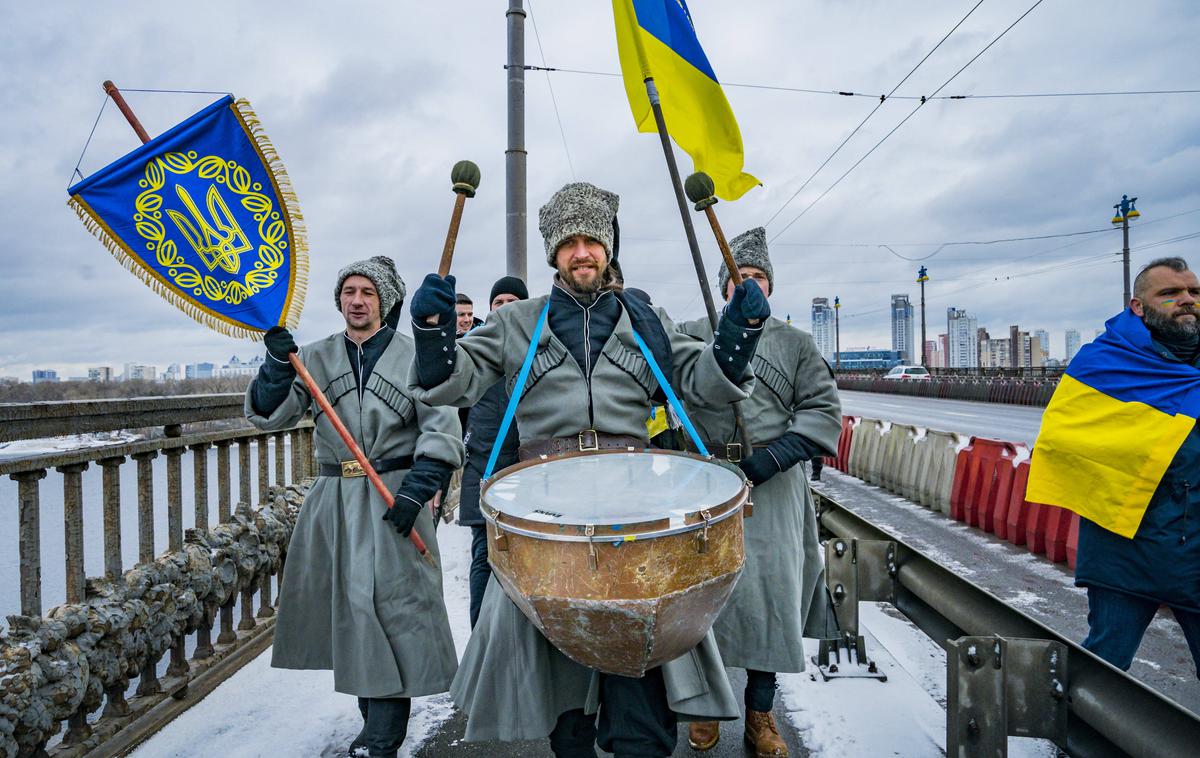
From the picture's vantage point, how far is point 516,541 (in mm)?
1834

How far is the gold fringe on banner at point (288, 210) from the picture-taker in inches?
118

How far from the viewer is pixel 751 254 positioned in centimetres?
362

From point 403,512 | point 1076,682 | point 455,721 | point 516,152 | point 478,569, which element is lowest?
point 455,721

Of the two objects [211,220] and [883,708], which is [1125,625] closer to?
[883,708]

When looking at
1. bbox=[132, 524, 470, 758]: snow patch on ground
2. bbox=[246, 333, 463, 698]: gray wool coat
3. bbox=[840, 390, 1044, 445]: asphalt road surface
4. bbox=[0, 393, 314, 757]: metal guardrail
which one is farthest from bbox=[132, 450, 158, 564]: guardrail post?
bbox=[840, 390, 1044, 445]: asphalt road surface

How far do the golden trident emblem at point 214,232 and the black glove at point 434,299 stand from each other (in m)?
1.18

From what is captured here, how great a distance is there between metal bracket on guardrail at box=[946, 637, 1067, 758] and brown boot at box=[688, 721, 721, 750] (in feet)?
3.61

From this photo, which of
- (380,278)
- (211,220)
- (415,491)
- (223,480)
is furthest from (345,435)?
(223,480)

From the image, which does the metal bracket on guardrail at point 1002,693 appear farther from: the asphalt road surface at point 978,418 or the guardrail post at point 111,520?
the asphalt road surface at point 978,418

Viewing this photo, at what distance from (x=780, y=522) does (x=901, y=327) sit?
15193cm

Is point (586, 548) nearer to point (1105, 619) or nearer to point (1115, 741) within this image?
point (1115, 741)

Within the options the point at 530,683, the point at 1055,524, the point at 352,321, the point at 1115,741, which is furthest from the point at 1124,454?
the point at 1055,524

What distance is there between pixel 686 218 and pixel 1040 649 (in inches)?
69.4

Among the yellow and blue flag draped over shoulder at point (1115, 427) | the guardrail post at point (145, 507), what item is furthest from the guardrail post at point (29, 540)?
the yellow and blue flag draped over shoulder at point (1115, 427)
